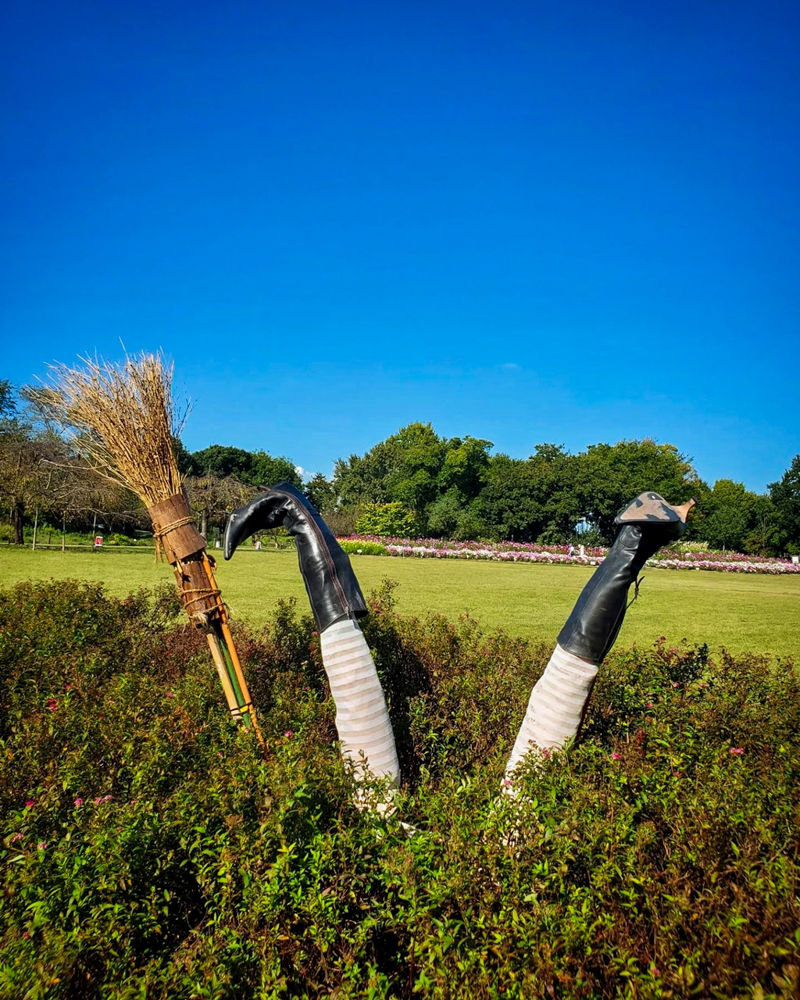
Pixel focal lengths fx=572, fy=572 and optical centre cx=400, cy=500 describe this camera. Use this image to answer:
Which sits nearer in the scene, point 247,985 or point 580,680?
point 247,985

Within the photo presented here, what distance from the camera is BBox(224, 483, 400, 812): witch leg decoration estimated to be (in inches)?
116

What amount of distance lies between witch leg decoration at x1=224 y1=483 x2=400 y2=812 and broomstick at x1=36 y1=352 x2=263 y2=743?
1.62 feet

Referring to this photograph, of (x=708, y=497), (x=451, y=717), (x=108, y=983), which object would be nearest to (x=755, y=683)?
(x=451, y=717)

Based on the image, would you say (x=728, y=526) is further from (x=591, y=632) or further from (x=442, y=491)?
(x=591, y=632)

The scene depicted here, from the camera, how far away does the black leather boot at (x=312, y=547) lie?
123 inches

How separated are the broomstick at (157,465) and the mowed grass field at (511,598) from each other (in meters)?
5.20

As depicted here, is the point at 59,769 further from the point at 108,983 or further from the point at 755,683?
the point at 755,683

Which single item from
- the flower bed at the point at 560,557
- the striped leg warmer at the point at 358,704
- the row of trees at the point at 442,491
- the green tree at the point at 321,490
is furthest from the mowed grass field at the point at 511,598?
the green tree at the point at 321,490

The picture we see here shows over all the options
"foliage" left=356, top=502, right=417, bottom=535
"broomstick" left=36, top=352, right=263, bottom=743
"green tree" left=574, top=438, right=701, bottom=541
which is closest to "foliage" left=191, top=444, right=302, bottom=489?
"foliage" left=356, top=502, right=417, bottom=535

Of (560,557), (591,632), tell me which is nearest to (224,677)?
(591,632)

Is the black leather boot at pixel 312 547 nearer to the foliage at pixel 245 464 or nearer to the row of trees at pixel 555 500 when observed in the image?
the row of trees at pixel 555 500

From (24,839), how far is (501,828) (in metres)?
1.73

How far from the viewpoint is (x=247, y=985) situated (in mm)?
1650

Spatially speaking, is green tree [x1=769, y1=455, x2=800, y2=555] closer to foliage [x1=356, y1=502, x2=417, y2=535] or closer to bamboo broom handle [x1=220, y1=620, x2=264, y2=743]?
foliage [x1=356, y1=502, x2=417, y2=535]
